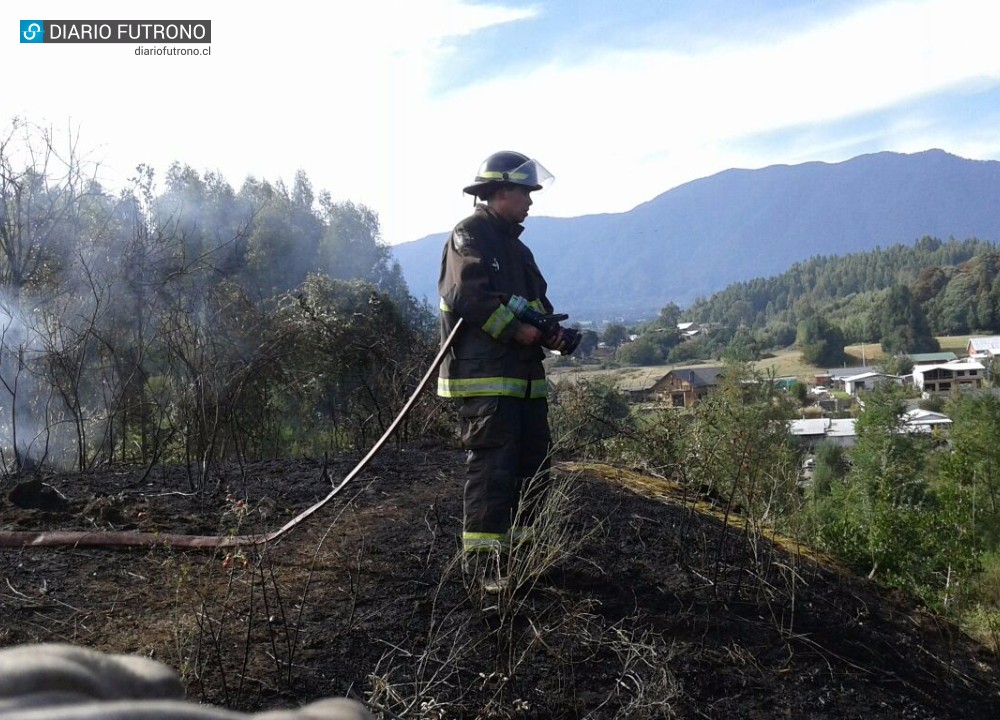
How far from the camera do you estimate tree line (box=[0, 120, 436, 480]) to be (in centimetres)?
724

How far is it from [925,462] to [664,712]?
859 centimetres

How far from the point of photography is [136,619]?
12.7 ft

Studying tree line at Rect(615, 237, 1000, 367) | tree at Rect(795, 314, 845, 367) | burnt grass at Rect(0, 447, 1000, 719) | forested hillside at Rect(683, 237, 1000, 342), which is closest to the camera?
burnt grass at Rect(0, 447, 1000, 719)

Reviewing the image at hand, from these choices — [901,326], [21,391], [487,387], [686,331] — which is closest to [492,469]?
[487,387]

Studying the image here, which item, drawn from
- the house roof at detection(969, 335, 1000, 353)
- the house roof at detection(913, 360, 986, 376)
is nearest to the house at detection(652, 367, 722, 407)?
the house roof at detection(913, 360, 986, 376)

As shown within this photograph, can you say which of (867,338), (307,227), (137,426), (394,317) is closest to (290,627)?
(137,426)

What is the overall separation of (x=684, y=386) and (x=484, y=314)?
5400 millimetres

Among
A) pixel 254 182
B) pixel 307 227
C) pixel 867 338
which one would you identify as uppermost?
pixel 254 182

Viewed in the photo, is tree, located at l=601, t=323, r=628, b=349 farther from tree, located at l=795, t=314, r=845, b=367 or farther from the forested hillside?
tree, located at l=795, t=314, r=845, b=367

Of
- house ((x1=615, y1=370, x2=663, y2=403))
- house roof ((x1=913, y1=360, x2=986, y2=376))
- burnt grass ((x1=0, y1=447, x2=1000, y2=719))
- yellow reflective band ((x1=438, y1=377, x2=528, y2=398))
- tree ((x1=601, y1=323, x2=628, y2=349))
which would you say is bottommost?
house roof ((x1=913, y1=360, x2=986, y2=376))

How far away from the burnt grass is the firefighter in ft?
1.01

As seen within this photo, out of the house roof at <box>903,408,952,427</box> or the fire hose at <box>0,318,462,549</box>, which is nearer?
the fire hose at <box>0,318,462,549</box>

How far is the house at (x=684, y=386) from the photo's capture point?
862 centimetres

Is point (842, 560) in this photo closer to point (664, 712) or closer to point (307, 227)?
point (664, 712)
